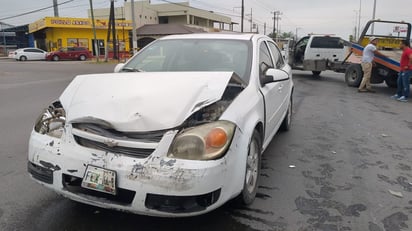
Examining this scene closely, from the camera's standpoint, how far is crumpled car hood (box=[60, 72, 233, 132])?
8.36 ft

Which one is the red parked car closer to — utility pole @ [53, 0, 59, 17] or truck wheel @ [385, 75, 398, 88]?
utility pole @ [53, 0, 59, 17]

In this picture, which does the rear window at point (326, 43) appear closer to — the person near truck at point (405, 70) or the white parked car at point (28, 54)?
the person near truck at point (405, 70)

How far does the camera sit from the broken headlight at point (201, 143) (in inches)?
96.7

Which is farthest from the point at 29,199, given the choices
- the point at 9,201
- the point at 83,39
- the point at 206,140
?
the point at 83,39

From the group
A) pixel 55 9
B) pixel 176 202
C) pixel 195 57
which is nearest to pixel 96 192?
pixel 176 202

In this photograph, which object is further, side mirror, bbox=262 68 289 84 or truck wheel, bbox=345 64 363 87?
truck wheel, bbox=345 64 363 87

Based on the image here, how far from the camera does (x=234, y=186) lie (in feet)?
8.80

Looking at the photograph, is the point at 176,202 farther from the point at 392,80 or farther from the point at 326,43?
the point at 326,43

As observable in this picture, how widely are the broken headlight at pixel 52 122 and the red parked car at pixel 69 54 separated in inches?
1459

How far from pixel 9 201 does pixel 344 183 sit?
3.47m

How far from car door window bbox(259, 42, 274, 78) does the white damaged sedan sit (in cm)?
77

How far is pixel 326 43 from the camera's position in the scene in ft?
50.1

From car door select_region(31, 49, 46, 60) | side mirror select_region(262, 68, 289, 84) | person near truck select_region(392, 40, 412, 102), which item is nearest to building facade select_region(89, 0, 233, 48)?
car door select_region(31, 49, 46, 60)

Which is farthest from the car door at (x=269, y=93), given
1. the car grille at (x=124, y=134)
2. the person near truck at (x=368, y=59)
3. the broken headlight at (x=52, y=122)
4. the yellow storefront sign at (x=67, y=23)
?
the yellow storefront sign at (x=67, y=23)
